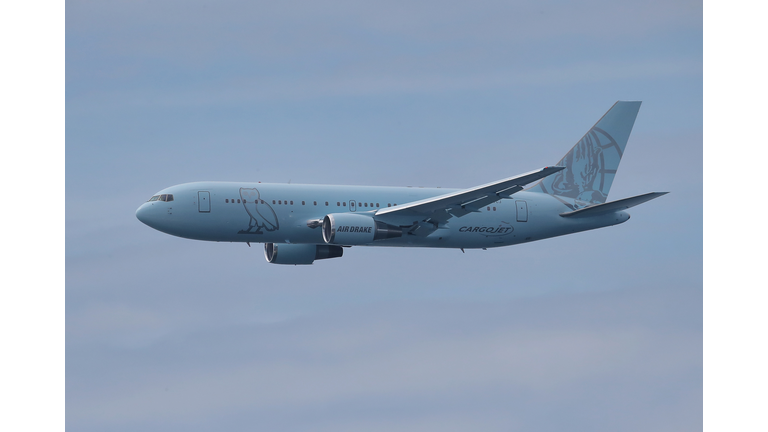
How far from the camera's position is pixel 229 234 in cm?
5700

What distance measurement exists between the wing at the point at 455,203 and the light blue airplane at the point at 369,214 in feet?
0.22

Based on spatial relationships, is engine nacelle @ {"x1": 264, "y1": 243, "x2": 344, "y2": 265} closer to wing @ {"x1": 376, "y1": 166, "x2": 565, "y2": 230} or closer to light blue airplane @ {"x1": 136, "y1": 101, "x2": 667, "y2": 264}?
light blue airplane @ {"x1": 136, "y1": 101, "x2": 667, "y2": 264}

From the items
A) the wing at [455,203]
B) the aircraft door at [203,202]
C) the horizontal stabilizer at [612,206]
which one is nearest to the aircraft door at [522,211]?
the horizontal stabilizer at [612,206]

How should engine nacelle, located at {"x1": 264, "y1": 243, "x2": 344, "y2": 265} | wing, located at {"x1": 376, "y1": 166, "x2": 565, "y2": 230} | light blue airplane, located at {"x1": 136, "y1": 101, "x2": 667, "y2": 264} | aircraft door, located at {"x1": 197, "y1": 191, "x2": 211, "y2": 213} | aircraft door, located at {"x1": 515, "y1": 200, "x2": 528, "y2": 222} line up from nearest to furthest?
1. wing, located at {"x1": 376, "y1": 166, "x2": 565, "y2": 230}
2. light blue airplane, located at {"x1": 136, "y1": 101, "x2": 667, "y2": 264}
3. aircraft door, located at {"x1": 197, "y1": 191, "x2": 211, "y2": 213}
4. aircraft door, located at {"x1": 515, "y1": 200, "x2": 528, "y2": 222}
5. engine nacelle, located at {"x1": 264, "y1": 243, "x2": 344, "y2": 265}

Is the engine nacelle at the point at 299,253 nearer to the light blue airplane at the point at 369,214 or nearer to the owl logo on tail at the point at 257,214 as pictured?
the light blue airplane at the point at 369,214

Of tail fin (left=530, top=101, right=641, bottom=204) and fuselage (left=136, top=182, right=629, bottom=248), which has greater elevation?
Answer: tail fin (left=530, top=101, right=641, bottom=204)

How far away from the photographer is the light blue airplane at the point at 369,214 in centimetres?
5641

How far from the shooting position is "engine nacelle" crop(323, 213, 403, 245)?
5594 cm

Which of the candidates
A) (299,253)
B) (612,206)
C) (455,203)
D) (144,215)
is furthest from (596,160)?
(144,215)

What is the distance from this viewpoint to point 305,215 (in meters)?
58.1

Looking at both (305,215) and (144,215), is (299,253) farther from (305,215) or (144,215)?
(144,215)

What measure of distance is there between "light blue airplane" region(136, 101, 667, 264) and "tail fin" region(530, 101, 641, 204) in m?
0.18

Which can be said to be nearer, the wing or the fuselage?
the wing

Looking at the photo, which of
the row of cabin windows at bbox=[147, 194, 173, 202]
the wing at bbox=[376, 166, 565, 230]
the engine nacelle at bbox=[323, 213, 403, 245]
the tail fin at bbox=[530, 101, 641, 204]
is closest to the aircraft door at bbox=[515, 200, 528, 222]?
the tail fin at bbox=[530, 101, 641, 204]
